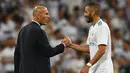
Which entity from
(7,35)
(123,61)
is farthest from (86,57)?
(7,35)

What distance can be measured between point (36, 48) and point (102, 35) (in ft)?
3.92

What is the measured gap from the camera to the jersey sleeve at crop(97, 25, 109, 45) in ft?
32.1

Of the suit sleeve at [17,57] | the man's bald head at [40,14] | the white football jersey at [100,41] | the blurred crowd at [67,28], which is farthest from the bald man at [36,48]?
the blurred crowd at [67,28]

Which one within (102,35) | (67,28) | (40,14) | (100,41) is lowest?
(100,41)

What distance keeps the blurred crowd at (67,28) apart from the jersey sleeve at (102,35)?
433cm

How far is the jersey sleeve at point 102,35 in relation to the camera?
979 cm

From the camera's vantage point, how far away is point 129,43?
1662 cm

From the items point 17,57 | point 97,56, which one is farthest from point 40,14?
point 97,56

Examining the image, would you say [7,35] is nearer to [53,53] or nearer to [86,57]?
[86,57]

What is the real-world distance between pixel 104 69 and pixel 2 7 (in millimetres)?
7534

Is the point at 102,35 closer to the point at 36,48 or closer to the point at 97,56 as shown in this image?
the point at 97,56

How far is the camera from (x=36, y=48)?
9.87m

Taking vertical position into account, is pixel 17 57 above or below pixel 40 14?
below

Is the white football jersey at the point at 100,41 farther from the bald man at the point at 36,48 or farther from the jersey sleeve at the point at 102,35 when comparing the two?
the bald man at the point at 36,48
